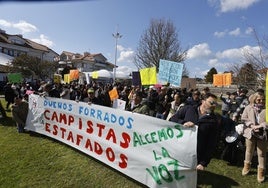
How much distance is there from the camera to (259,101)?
5.93m

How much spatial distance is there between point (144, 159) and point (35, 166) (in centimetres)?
267

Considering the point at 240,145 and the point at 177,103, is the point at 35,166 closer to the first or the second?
the point at 177,103

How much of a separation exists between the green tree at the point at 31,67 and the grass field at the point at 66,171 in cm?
3634

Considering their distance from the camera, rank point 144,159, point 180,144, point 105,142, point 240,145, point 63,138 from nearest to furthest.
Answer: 1. point 180,144
2. point 144,159
3. point 105,142
4. point 240,145
5. point 63,138

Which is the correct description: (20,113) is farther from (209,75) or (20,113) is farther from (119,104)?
(209,75)

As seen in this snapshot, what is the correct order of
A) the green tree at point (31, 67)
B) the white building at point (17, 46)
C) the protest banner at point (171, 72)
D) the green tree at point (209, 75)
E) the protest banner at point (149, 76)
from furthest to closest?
the green tree at point (209, 75)
the white building at point (17, 46)
the green tree at point (31, 67)
the protest banner at point (149, 76)
the protest banner at point (171, 72)

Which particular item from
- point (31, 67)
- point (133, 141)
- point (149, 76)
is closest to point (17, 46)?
point (31, 67)

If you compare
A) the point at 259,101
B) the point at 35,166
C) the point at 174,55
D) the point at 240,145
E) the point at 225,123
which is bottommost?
the point at 35,166

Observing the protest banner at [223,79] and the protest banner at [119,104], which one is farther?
the protest banner at [223,79]

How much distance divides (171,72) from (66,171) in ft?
21.1

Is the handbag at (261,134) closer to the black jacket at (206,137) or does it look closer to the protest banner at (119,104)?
the black jacket at (206,137)

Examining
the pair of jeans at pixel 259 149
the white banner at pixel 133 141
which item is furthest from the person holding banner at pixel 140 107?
the pair of jeans at pixel 259 149

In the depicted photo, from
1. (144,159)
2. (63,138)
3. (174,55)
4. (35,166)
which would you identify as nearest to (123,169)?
(144,159)

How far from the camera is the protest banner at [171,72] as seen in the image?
36.6 ft
